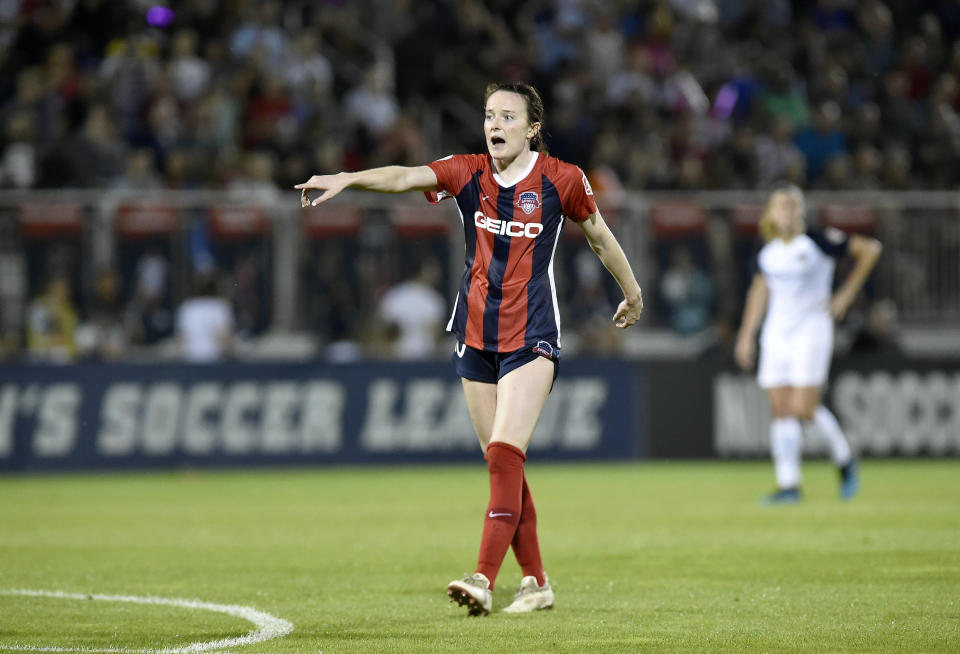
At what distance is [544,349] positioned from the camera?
7.00m

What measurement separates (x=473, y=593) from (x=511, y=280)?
4.78 ft

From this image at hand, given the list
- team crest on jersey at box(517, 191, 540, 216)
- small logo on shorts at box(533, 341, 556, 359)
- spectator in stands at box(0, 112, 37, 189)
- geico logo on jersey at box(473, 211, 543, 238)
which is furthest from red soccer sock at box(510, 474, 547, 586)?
spectator in stands at box(0, 112, 37, 189)

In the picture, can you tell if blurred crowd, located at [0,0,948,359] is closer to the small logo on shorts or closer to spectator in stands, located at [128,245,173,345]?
spectator in stands, located at [128,245,173,345]

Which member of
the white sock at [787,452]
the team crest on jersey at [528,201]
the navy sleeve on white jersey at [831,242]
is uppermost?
the team crest on jersey at [528,201]

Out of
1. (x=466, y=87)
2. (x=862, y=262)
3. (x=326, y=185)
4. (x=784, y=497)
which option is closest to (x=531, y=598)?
(x=326, y=185)

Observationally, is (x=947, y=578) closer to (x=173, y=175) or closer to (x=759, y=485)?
(x=759, y=485)

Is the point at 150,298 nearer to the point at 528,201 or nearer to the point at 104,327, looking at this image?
the point at 104,327

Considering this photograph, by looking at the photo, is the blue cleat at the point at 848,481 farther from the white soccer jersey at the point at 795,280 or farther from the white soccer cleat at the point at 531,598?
the white soccer cleat at the point at 531,598

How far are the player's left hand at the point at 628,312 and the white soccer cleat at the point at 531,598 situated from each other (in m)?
1.29

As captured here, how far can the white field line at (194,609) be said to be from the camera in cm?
590

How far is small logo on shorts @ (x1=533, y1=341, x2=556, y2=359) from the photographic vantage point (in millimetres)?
6980

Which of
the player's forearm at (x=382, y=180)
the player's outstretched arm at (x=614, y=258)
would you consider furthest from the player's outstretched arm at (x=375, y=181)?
the player's outstretched arm at (x=614, y=258)

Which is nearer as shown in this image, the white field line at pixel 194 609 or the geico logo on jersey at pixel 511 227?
the white field line at pixel 194 609

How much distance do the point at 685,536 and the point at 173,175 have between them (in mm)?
9591
